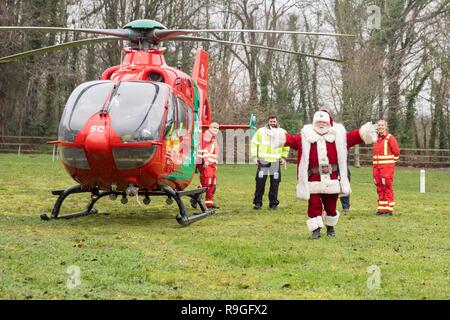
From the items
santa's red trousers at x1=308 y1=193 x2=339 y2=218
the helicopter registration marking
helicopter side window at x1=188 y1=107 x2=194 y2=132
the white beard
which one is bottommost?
santa's red trousers at x1=308 y1=193 x2=339 y2=218

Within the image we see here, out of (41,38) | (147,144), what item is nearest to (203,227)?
(147,144)

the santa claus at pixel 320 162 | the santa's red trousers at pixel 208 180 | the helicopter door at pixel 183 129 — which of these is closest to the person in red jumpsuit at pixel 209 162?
the santa's red trousers at pixel 208 180

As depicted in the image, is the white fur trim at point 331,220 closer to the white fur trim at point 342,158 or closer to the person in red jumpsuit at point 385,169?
the white fur trim at point 342,158

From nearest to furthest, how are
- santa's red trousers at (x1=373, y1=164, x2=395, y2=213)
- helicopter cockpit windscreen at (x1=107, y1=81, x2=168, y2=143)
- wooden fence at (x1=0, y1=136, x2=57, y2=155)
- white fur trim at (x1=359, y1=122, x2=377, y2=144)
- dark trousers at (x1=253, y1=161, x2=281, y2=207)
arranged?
white fur trim at (x1=359, y1=122, x2=377, y2=144)
helicopter cockpit windscreen at (x1=107, y1=81, x2=168, y2=143)
santa's red trousers at (x1=373, y1=164, x2=395, y2=213)
dark trousers at (x1=253, y1=161, x2=281, y2=207)
wooden fence at (x1=0, y1=136, x2=57, y2=155)

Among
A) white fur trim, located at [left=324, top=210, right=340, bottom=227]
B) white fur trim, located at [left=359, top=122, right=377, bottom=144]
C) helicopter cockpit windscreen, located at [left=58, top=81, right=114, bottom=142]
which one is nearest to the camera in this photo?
white fur trim, located at [left=359, top=122, right=377, bottom=144]

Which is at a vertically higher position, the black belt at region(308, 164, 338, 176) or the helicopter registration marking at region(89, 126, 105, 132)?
the helicopter registration marking at region(89, 126, 105, 132)

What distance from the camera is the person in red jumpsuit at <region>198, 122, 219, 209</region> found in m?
14.2

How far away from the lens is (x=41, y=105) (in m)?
43.4

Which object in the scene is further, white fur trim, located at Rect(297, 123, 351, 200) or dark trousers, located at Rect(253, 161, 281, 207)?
dark trousers, located at Rect(253, 161, 281, 207)

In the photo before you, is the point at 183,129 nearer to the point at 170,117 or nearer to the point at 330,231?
the point at 170,117

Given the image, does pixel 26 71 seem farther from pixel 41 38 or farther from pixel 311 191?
pixel 311 191

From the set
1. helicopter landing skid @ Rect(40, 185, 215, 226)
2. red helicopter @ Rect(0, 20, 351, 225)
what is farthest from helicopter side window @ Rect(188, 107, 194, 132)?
helicopter landing skid @ Rect(40, 185, 215, 226)

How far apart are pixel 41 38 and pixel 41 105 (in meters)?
6.60

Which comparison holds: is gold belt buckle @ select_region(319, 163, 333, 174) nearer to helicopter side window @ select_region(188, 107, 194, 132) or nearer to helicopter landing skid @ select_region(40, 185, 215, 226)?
helicopter landing skid @ select_region(40, 185, 215, 226)
